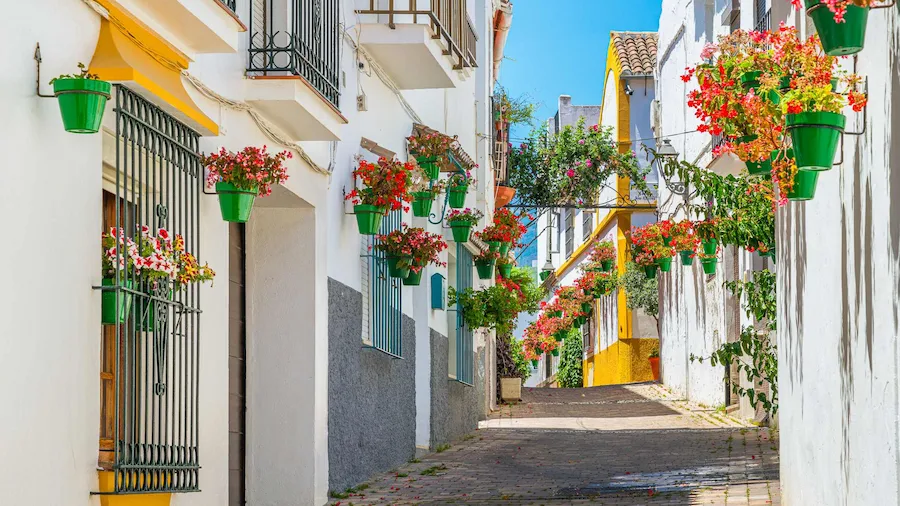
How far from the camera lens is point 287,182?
32.7 ft

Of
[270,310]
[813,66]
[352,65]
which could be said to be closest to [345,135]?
[352,65]

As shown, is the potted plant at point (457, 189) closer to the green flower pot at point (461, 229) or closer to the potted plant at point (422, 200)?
the green flower pot at point (461, 229)

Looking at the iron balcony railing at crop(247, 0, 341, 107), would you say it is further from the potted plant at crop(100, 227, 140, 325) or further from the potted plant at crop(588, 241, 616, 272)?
the potted plant at crop(588, 241, 616, 272)

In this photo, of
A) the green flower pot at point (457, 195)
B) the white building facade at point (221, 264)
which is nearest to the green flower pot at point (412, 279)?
the white building facade at point (221, 264)

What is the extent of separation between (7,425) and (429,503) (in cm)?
590

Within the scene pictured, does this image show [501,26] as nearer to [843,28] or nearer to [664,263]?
[664,263]

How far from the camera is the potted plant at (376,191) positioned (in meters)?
11.8

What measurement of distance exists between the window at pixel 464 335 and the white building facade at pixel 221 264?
1812mm

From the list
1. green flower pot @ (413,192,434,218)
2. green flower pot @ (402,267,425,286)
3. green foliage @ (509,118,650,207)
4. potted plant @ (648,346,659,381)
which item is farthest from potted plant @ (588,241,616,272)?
green flower pot @ (402,267,425,286)

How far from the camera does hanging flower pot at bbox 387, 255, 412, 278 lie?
13148 mm

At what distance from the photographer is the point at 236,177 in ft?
26.7

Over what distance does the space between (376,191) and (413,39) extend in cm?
171

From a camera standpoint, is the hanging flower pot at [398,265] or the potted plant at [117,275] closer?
the potted plant at [117,275]

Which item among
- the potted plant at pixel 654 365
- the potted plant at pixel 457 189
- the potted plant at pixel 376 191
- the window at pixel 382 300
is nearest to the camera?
the potted plant at pixel 376 191
